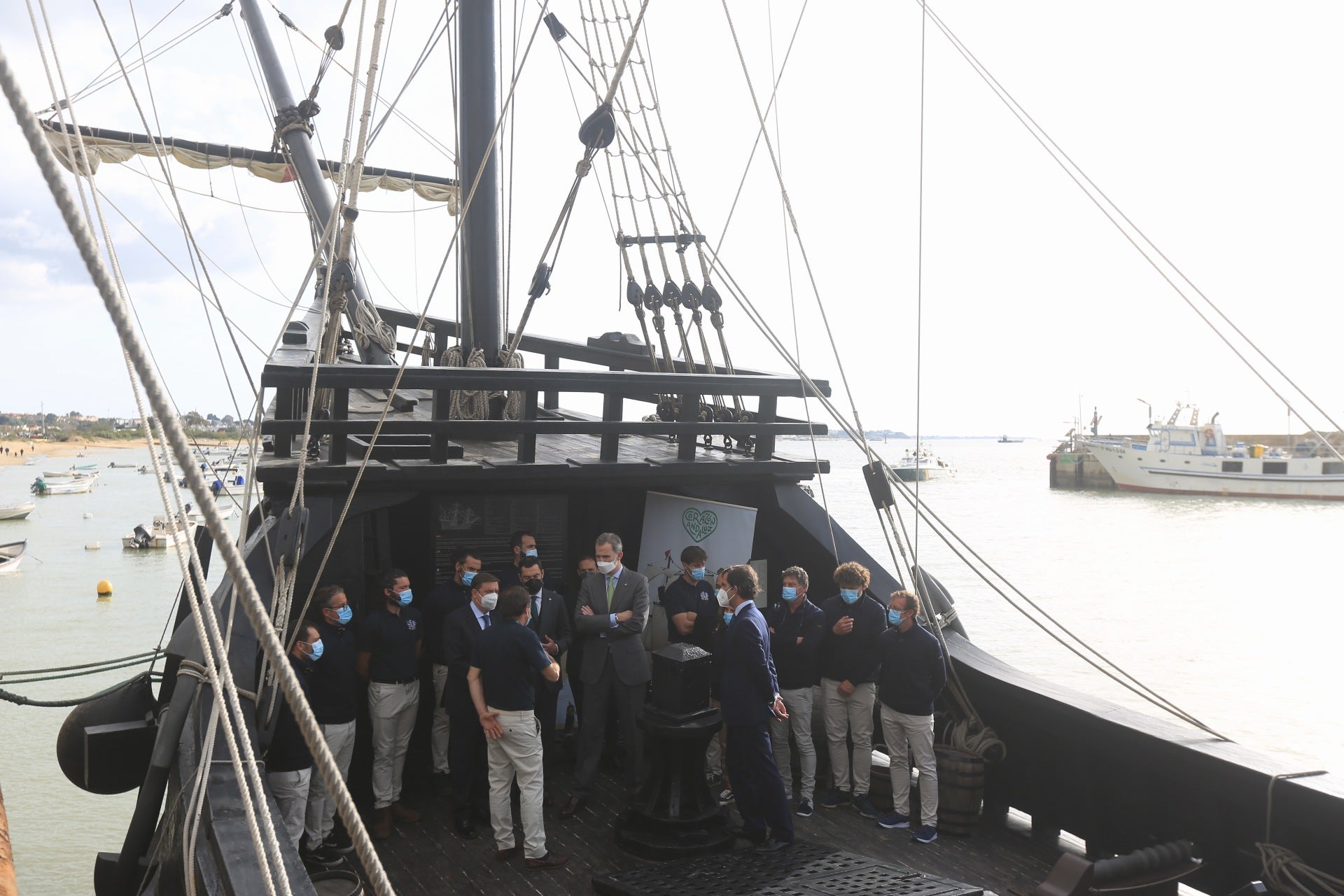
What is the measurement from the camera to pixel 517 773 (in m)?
4.79

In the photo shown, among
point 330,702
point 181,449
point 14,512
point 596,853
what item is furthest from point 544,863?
point 14,512

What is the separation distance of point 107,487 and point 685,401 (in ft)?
265

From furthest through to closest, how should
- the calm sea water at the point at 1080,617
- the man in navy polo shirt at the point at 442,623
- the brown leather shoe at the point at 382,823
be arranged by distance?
the calm sea water at the point at 1080,617 → the man in navy polo shirt at the point at 442,623 → the brown leather shoe at the point at 382,823

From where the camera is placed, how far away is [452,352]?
6879mm

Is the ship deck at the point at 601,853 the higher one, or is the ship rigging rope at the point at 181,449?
the ship rigging rope at the point at 181,449

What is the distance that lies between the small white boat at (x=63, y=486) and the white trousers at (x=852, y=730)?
219ft

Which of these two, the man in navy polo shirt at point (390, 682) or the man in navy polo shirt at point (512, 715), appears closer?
the man in navy polo shirt at point (512, 715)

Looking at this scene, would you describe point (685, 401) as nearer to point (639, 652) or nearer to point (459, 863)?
point (639, 652)

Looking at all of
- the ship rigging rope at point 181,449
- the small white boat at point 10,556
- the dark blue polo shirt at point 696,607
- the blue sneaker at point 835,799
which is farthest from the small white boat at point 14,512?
the ship rigging rope at point 181,449

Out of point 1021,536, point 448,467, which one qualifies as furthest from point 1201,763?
point 1021,536

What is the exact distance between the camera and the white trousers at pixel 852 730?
545 cm

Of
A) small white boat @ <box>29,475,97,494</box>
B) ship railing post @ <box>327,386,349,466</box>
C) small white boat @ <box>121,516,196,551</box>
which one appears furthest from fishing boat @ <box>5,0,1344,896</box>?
small white boat @ <box>29,475,97,494</box>

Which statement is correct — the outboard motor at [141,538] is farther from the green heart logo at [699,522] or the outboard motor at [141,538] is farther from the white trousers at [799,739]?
the white trousers at [799,739]

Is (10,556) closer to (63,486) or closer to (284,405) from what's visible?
(284,405)
